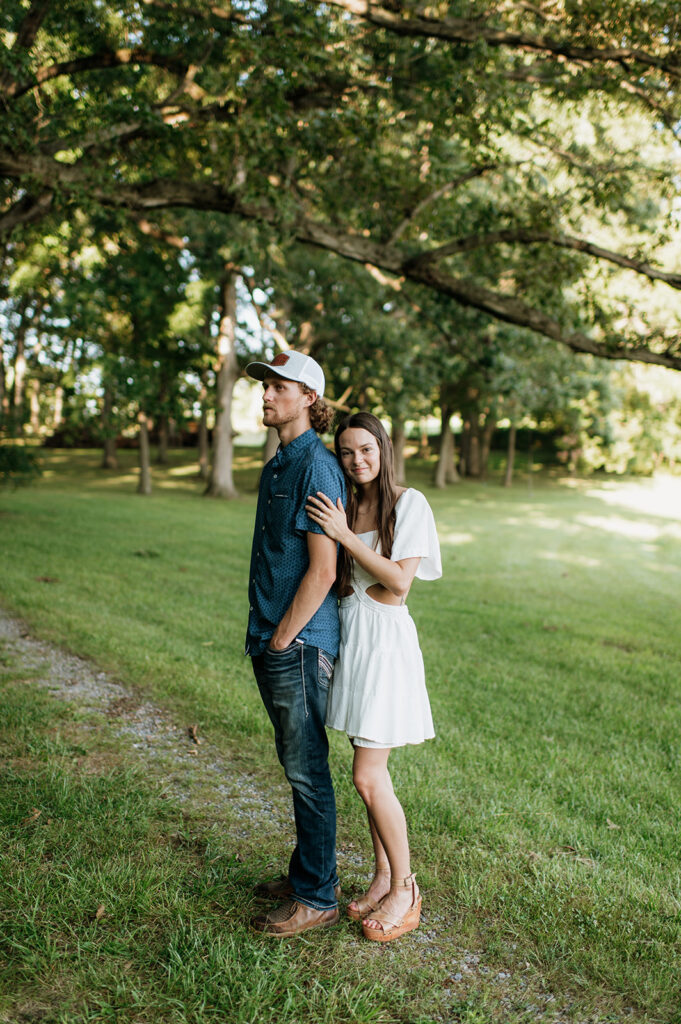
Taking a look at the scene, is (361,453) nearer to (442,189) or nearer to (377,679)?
(377,679)

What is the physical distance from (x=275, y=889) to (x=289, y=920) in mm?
270

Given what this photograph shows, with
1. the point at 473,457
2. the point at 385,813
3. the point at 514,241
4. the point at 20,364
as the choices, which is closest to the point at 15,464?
the point at 514,241

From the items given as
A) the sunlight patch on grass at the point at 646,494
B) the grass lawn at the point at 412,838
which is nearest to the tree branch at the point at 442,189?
the grass lawn at the point at 412,838

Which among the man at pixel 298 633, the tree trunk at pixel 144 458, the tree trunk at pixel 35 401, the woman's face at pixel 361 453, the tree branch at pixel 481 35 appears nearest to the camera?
the man at pixel 298 633

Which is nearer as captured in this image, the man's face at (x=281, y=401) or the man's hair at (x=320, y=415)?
the man's face at (x=281, y=401)

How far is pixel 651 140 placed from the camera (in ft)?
33.3

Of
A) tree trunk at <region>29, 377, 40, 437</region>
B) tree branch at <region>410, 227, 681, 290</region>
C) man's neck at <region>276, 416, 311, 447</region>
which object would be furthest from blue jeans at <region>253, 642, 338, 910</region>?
tree trunk at <region>29, 377, 40, 437</region>

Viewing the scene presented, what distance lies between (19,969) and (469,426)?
3977cm

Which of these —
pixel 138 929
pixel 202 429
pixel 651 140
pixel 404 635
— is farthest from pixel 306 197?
pixel 202 429

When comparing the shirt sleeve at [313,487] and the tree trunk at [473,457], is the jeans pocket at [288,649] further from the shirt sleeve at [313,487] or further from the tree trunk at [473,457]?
the tree trunk at [473,457]

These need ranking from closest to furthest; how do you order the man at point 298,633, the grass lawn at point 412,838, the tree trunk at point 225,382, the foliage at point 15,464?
the grass lawn at point 412,838
the man at point 298,633
the foliage at point 15,464
the tree trunk at point 225,382

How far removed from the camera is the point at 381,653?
3.06 meters

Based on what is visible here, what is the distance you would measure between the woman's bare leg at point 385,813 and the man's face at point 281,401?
138cm

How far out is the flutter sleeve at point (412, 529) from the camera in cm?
307
